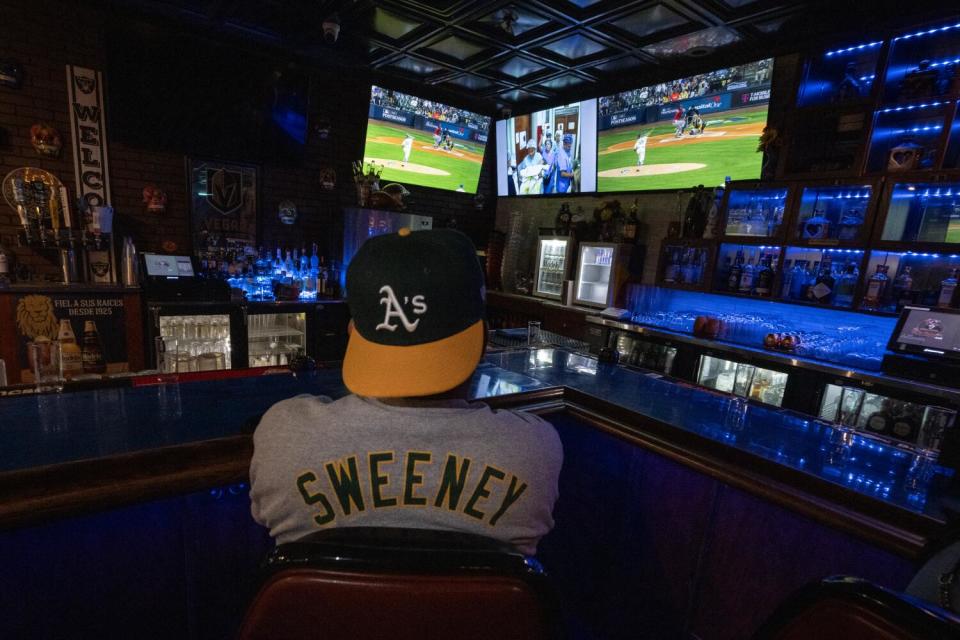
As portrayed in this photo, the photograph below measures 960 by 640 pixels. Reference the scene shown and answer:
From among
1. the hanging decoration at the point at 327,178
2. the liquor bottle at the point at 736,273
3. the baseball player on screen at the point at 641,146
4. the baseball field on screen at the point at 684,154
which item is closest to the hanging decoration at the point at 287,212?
the hanging decoration at the point at 327,178

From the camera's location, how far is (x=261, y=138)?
16.7ft

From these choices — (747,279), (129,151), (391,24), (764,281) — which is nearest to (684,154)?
(747,279)

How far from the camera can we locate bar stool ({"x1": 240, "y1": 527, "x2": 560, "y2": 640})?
571mm

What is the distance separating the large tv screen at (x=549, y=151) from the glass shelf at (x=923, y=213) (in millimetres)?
3066

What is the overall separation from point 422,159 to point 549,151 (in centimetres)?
180

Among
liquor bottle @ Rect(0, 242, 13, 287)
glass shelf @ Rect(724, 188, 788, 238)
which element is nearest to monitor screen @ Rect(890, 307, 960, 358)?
glass shelf @ Rect(724, 188, 788, 238)

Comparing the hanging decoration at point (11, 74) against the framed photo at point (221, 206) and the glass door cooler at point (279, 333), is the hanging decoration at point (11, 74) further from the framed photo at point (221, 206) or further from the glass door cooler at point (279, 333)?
the glass door cooler at point (279, 333)

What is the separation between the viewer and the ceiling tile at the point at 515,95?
6046mm

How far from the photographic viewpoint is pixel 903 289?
11.1 feet

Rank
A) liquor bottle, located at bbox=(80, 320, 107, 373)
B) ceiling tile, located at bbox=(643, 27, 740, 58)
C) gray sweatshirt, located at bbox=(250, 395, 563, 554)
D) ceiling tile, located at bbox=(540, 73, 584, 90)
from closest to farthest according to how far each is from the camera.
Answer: gray sweatshirt, located at bbox=(250, 395, 563, 554), liquor bottle, located at bbox=(80, 320, 107, 373), ceiling tile, located at bbox=(643, 27, 740, 58), ceiling tile, located at bbox=(540, 73, 584, 90)

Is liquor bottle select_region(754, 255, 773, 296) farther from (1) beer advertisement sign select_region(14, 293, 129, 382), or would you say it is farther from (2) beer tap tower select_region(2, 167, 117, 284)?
(2) beer tap tower select_region(2, 167, 117, 284)

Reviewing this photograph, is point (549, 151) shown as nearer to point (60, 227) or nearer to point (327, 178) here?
point (327, 178)

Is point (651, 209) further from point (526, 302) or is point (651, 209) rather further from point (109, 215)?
point (109, 215)

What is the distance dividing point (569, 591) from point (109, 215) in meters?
5.14
